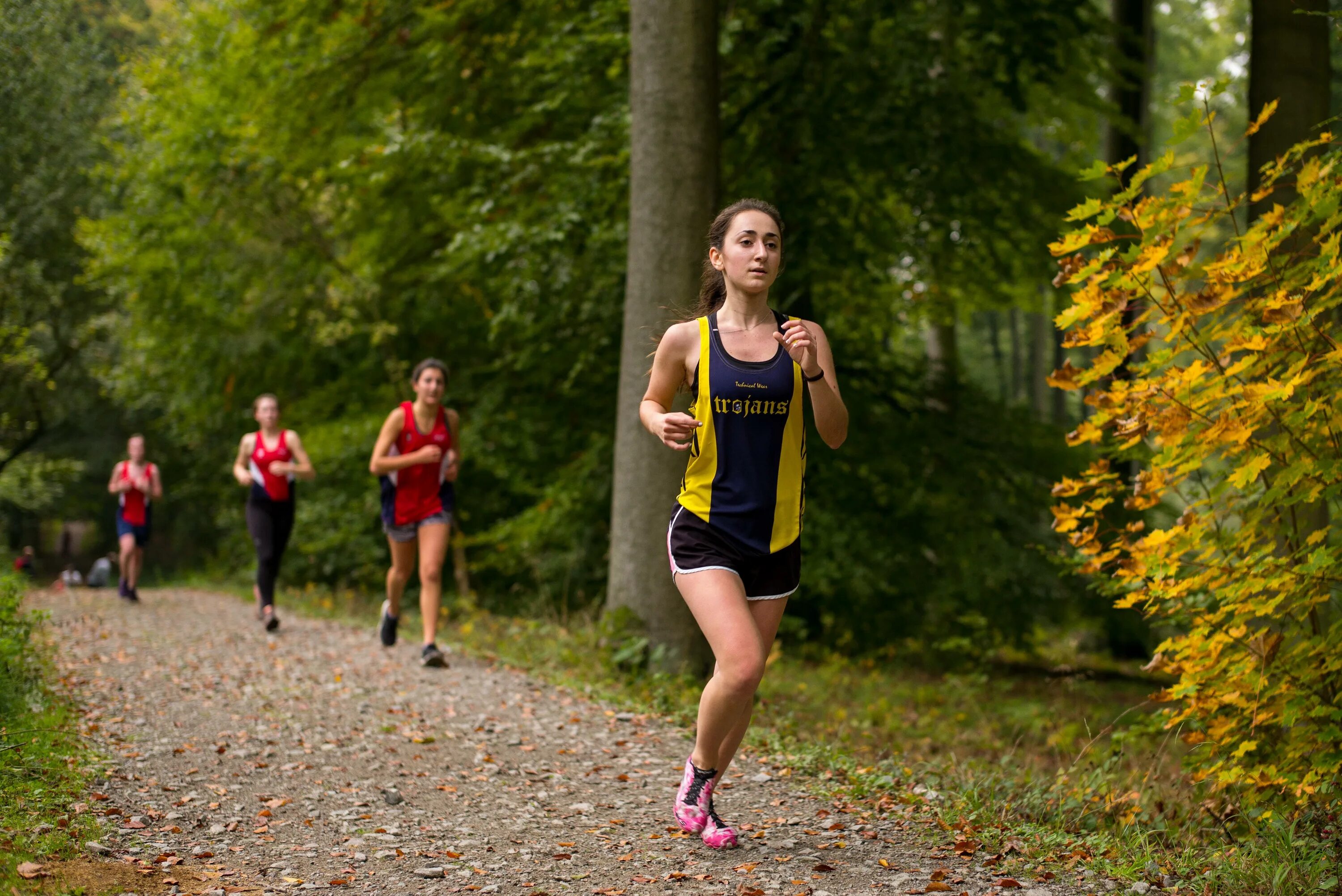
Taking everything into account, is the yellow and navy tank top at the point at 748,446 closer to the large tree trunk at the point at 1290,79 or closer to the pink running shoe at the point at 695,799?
the pink running shoe at the point at 695,799

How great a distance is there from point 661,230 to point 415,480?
2.59m

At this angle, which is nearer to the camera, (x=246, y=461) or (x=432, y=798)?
(x=432, y=798)

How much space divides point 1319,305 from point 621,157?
6619 millimetres

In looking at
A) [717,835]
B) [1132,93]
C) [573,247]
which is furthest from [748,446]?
[1132,93]

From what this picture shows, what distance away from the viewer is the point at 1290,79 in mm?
6480

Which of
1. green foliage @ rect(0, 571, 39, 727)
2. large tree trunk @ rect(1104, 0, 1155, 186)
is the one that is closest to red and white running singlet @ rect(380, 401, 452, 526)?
green foliage @ rect(0, 571, 39, 727)

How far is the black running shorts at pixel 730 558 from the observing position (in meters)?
3.93

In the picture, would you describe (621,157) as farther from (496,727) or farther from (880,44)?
(496,727)

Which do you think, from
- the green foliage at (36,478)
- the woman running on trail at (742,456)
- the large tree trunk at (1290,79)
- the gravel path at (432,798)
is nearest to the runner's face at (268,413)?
the gravel path at (432,798)

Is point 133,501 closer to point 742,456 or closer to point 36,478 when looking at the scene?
point 36,478

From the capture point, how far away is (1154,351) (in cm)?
Answer: 443

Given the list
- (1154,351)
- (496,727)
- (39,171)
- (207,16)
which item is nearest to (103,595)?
(207,16)

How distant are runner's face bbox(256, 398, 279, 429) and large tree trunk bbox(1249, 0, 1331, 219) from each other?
813cm

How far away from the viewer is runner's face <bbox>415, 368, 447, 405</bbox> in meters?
7.94
